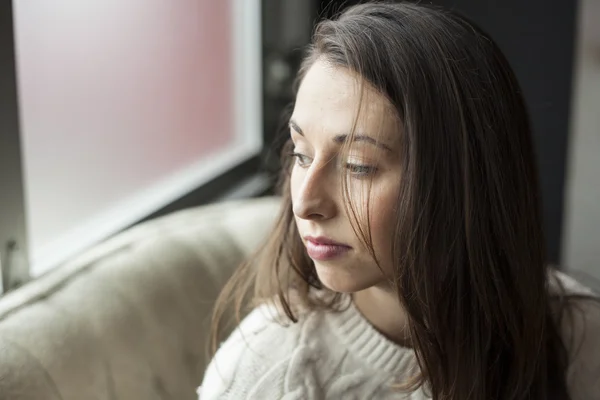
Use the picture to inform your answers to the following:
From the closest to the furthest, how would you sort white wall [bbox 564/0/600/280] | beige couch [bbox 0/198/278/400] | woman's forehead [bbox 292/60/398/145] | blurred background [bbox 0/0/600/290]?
woman's forehead [bbox 292/60/398/145], beige couch [bbox 0/198/278/400], blurred background [bbox 0/0/600/290], white wall [bbox 564/0/600/280]

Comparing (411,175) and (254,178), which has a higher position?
(411,175)

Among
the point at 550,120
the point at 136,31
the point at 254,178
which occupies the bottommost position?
the point at 254,178

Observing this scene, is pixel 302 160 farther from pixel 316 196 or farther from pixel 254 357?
pixel 254 357

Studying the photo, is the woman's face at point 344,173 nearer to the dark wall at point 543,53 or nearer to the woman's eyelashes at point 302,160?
the woman's eyelashes at point 302,160

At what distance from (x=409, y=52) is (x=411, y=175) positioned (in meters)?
0.12

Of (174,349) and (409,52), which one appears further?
(174,349)

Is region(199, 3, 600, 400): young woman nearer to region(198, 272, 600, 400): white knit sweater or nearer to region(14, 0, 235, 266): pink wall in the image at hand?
region(198, 272, 600, 400): white knit sweater

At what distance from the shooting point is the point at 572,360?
0.98 metres

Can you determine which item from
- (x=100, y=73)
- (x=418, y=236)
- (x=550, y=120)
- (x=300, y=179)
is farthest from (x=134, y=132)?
(x=550, y=120)

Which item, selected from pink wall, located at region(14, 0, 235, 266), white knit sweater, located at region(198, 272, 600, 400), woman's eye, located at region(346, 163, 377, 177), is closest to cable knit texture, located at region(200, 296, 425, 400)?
white knit sweater, located at region(198, 272, 600, 400)

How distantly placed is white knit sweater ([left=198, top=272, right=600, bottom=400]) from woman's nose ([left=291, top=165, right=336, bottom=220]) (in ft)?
0.59

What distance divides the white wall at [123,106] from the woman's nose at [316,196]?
50cm

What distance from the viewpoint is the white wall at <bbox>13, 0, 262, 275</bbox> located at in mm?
1187

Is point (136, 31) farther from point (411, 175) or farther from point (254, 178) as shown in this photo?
point (411, 175)
